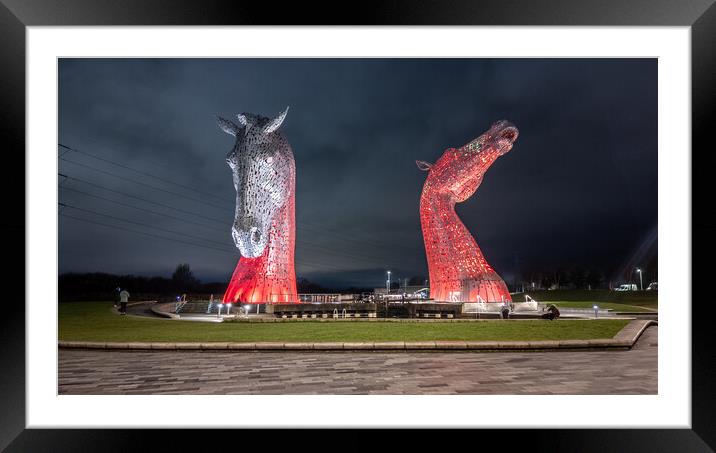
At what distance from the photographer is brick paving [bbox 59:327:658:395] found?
5.33 metres

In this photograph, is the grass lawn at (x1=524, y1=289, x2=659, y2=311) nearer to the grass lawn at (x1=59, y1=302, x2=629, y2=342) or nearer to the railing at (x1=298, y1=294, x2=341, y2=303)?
the railing at (x1=298, y1=294, x2=341, y2=303)

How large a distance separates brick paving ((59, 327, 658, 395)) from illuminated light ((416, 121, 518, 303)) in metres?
10.5

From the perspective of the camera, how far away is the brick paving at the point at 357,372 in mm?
5332

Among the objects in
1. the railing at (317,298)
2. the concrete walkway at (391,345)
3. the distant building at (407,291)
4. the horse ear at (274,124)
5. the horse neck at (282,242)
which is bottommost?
the distant building at (407,291)

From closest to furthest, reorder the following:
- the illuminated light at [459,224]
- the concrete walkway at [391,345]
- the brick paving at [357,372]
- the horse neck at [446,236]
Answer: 1. the brick paving at [357,372]
2. the concrete walkway at [391,345]
3. the illuminated light at [459,224]
4. the horse neck at [446,236]

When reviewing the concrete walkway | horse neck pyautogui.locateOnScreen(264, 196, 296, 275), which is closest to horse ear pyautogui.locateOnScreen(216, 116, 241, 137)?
horse neck pyautogui.locateOnScreen(264, 196, 296, 275)

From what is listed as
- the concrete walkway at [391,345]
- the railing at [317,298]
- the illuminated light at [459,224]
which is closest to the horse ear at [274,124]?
the illuminated light at [459,224]
